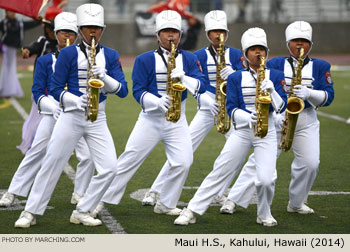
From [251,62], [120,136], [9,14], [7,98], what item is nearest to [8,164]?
[120,136]

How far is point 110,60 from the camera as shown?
7.11 m

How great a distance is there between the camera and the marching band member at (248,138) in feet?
23.0

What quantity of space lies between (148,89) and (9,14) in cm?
945

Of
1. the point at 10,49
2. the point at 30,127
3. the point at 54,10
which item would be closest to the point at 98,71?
the point at 30,127

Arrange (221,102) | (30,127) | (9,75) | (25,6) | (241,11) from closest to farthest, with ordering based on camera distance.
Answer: (221,102), (25,6), (30,127), (9,75), (241,11)

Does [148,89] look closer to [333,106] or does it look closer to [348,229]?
[348,229]

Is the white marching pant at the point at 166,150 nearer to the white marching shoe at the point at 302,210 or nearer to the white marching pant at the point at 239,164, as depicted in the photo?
the white marching pant at the point at 239,164

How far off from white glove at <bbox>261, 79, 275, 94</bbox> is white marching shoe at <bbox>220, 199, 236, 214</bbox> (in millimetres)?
1329

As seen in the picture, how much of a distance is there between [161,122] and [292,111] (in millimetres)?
1193

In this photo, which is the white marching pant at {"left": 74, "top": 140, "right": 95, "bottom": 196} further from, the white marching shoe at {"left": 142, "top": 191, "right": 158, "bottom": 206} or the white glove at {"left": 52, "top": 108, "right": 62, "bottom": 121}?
the white glove at {"left": 52, "top": 108, "right": 62, "bottom": 121}

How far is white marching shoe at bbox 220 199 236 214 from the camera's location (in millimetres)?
7695

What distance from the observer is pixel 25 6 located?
28.0 feet

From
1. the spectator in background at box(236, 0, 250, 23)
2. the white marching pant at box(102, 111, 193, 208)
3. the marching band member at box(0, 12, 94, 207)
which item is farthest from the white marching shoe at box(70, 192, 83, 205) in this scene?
the spectator in background at box(236, 0, 250, 23)

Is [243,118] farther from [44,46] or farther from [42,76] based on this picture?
[44,46]
